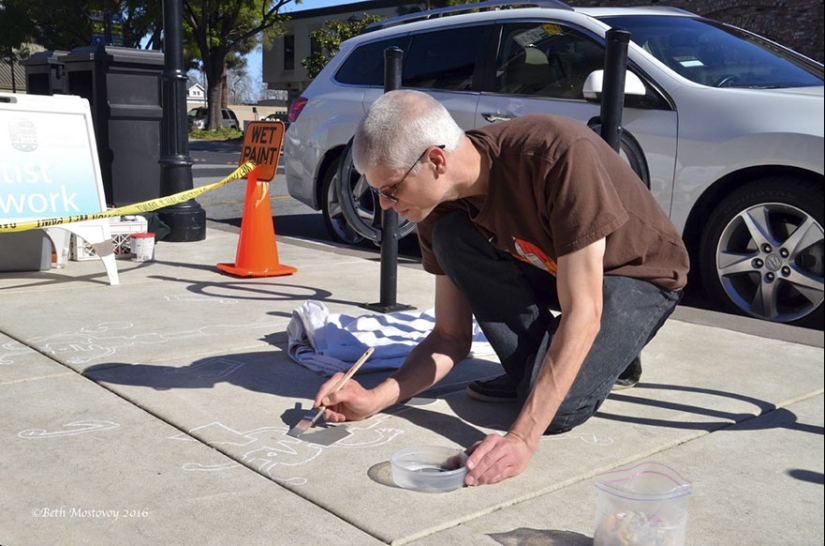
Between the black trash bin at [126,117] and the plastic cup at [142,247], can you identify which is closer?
the plastic cup at [142,247]

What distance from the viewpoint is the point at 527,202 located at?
267 cm

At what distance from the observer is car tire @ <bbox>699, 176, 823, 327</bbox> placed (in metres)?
A: 4.42

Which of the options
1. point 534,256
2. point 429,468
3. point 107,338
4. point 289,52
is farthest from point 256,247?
point 289,52

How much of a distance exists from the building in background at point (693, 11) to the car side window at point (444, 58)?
1292mm

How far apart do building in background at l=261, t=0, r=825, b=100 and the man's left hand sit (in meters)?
1.27

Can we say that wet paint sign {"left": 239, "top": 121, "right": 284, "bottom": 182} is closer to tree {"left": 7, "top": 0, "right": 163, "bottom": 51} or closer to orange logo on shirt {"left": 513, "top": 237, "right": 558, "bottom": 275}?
orange logo on shirt {"left": 513, "top": 237, "right": 558, "bottom": 275}

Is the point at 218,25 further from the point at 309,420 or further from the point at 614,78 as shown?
the point at 309,420

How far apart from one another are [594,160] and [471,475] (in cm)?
98

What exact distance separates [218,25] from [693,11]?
34518 millimetres

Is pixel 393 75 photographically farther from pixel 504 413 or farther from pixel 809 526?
pixel 809 526

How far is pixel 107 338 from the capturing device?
4082mm

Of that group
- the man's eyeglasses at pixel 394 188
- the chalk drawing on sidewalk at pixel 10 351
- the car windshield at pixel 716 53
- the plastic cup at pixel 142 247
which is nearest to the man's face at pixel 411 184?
the man's eyeglasses at pixel 394 188

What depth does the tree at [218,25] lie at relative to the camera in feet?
111

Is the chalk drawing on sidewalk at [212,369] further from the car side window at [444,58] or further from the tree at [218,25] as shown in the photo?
the tree at [218,25]
